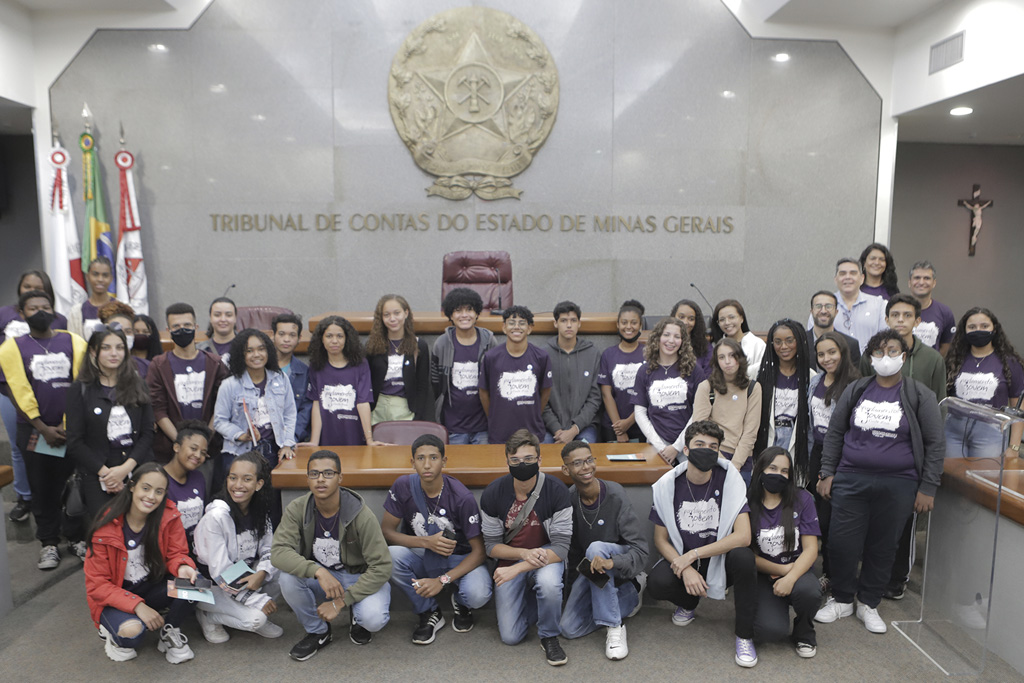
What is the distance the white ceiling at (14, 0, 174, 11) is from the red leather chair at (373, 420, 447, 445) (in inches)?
231

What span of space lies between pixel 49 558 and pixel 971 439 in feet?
17.2

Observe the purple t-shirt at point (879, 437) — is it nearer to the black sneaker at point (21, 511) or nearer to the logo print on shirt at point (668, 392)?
the logo print on shirt at point (668, 392)

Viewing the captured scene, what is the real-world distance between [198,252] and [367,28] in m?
3.15

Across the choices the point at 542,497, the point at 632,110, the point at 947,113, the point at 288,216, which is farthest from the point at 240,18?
the point at 947,113

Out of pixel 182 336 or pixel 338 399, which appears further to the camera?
pixel 338 399

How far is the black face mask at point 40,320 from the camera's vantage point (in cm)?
436

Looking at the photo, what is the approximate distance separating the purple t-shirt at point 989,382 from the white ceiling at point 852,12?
15.4 ft

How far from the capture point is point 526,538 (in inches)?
140

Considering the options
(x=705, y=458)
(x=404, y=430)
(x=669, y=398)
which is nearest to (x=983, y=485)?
(x=705, y=458)

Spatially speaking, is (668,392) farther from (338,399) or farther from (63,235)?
(63,235)

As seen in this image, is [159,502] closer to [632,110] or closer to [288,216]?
[288,216]

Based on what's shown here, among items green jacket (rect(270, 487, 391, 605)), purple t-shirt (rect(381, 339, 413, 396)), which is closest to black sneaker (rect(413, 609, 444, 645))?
green jacket (rect(270, 487, 391, 605))

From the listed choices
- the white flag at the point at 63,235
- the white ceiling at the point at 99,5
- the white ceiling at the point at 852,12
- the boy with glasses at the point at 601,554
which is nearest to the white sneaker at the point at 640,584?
the boy with glasses at the point at 601,554

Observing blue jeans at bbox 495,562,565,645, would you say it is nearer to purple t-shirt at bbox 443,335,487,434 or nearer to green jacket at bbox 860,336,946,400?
purple t-shirt at bbox 443,335,487,434
